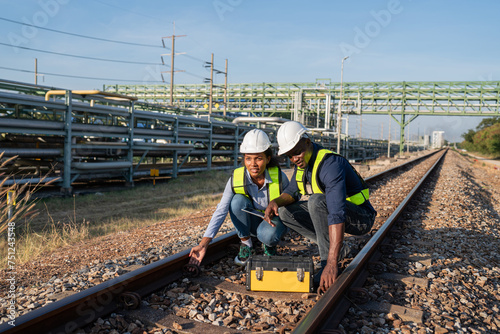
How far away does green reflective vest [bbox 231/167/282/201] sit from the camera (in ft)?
14.0

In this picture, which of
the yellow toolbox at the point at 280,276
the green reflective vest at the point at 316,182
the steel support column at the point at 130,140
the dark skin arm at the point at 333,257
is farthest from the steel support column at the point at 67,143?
the dark skin arm at the point at 333,257

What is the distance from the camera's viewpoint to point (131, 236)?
→ 6.50 metres

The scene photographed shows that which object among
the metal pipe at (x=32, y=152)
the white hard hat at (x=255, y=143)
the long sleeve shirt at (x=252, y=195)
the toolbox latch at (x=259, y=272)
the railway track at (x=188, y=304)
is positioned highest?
the white hard hat at (x=255, y=143)

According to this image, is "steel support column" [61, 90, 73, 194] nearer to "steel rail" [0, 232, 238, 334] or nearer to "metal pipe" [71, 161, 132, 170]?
"metal pipe" [71, 161, 132, 170]

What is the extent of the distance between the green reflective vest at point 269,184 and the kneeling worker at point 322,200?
4.7 inches

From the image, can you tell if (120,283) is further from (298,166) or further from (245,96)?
(245,96)

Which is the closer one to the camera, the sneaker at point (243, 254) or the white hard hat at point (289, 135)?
the white hard hat at point (289, 135)

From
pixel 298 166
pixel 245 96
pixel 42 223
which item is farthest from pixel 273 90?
pixel 298 166

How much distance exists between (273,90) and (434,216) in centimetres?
5484

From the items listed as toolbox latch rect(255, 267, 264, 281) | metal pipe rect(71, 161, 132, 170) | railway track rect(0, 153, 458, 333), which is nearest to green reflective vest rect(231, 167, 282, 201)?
railway track rect(0, 153, 458, 333)

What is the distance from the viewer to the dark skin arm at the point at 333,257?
3436mm

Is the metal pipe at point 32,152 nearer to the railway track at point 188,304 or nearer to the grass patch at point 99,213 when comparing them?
the grass patch at point 99,213

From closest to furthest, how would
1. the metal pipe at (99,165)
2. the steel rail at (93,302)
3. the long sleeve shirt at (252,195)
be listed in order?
the steel rail at (93,302), the long sleeve shirt at (252,195), the metal pipe at (99,165)

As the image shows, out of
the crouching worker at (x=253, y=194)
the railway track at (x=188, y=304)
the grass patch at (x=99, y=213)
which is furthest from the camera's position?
the grass patch at (x=99, y=213)
